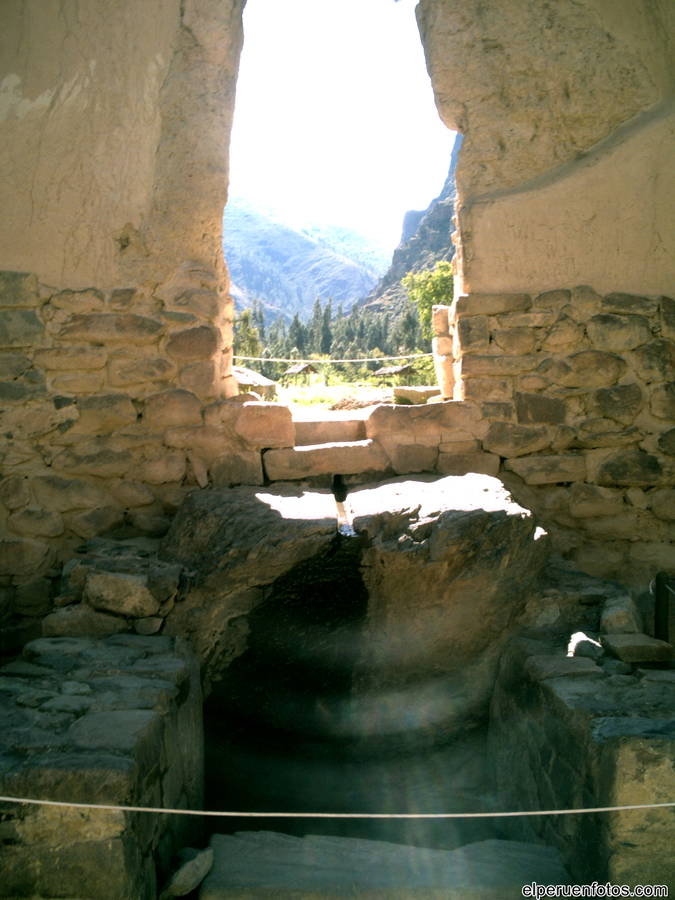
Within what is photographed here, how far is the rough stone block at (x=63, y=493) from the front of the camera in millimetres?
3410

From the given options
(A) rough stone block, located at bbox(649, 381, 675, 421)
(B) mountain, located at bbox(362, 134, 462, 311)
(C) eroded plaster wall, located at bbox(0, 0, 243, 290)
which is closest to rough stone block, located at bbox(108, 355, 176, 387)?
(C) eroded plaster wall, located at bbox(0, 0, 243, 290)

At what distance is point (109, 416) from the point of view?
136 inches

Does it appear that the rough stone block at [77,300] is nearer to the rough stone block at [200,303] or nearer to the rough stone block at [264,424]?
the rough stone block at [200,303]

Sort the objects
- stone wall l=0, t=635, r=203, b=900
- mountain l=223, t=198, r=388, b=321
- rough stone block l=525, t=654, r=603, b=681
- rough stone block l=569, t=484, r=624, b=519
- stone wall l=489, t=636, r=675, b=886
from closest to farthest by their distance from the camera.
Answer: stone wall l=0, t=635, r=203, b=900 → stone wall l=489, t=636, r=675, b=886 → rough stone block l=525, t=654, r=603, b=681 → rough stone block l=569, t=484, r=624, b=519 → mountain l=223, t=198, r=388, b=321

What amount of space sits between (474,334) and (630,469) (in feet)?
3.25

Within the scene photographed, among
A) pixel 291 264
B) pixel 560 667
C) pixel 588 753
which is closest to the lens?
pixel 588 753

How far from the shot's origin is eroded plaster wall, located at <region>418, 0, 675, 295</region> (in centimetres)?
355

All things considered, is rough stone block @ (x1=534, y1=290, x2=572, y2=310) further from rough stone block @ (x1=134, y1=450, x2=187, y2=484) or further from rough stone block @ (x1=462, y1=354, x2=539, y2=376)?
rough stone block @ (x1=134, y1=450, x2=187, y2=484)

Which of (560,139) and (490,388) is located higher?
(560,139)

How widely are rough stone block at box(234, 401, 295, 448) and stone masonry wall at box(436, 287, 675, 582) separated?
2.97ft

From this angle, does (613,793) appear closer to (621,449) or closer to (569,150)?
(621,449)

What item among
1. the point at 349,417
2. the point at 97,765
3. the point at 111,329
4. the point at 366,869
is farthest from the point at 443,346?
the point at 97,765

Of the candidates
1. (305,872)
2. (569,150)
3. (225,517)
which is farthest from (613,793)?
(569,150)

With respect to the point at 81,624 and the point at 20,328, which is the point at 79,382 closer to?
the point at 20,328
